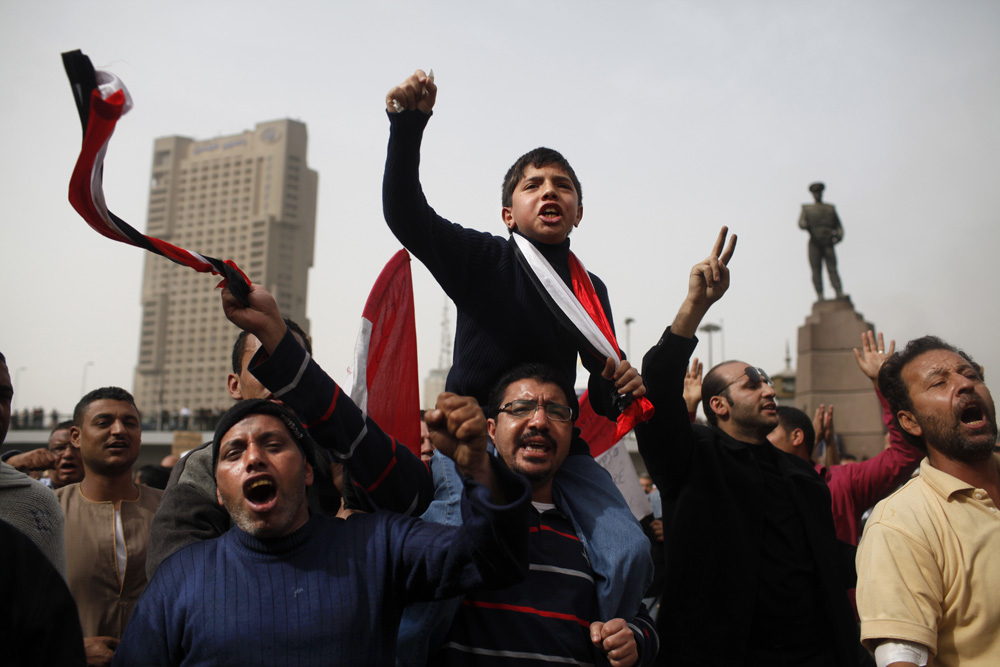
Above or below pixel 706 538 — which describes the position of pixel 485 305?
above

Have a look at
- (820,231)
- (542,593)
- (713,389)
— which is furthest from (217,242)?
(542,593)

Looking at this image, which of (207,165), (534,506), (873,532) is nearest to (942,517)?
(873,532)

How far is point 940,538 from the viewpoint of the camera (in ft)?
8.96

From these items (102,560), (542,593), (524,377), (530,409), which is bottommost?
(102,560)

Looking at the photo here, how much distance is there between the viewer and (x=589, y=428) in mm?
3922

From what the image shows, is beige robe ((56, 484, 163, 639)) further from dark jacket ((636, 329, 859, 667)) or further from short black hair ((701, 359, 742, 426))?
short black hair ((701, 359, 742, 426))

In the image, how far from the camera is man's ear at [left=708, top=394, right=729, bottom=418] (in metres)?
4.06

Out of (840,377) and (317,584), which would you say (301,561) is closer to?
(317,584)

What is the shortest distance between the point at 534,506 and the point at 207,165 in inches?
5133

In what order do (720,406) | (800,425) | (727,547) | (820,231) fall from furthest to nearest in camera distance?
(820,231)
(800,425)
(720,406)
(727,547)

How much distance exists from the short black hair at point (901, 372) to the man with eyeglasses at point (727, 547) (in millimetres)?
602

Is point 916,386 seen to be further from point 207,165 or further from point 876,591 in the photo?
point 207,165

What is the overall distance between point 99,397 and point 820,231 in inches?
556

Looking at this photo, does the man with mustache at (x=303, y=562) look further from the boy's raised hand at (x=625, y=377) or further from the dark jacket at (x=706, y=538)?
the dark jacket at (x=706, y=538)
